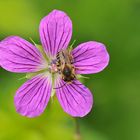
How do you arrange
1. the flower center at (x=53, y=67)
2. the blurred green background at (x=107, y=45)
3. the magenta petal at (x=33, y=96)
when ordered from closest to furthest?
1. the magenta petal at (x=33, y=96)
2. the flower center at (x=53, y=67)
3. the blurred green background at (x=107, y=45)

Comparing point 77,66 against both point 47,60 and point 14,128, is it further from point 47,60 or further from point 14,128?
point 14,128

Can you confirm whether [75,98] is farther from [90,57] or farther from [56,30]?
[56,30]

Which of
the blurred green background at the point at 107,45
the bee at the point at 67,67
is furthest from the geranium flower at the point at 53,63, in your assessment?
the blurred green background at the point at 107,45

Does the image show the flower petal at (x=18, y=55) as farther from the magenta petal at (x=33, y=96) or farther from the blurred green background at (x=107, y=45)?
the blurred green background at (x=107, y=45)

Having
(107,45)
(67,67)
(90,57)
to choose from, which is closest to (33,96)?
(67,67)

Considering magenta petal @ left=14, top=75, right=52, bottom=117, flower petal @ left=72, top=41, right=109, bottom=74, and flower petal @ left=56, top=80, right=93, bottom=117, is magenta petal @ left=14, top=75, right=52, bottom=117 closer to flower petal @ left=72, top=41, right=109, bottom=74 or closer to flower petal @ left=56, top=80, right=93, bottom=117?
flower petal @ left=56, top=80, right=93, bottom=117

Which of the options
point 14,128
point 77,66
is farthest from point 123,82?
point 77,66
